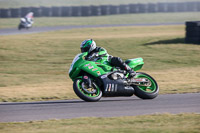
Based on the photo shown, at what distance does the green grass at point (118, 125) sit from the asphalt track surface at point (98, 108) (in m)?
0.53

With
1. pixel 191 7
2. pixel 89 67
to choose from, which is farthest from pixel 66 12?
pixel 89 67

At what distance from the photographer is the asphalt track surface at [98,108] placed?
7969mm

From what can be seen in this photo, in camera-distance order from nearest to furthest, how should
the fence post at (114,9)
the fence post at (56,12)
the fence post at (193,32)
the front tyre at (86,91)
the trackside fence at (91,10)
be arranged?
1. the front tyre at (86,91)
2. the fence post at (193,32)
3. the trackside fence at (91,10)
4. the fence post at (56,12)
5. the fence post at (114,9)

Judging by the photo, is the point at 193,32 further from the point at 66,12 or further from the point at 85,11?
the point at 66,12

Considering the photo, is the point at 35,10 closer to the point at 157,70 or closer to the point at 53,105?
the point at 157,70

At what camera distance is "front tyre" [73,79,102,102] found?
29.5 feet

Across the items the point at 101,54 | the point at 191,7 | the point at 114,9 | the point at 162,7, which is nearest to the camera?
the point at 101,54

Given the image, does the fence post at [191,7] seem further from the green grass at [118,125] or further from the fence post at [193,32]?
the green grass at [118,125]

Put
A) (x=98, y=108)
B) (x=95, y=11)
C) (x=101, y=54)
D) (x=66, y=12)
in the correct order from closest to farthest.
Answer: (x=98, y=108) → (x=101, y=54) → (x=66, y=12) → (x=95, y=11)

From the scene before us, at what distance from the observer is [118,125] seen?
22.4 ft

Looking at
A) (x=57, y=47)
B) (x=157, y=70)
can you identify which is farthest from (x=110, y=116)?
(x=57, y=47)

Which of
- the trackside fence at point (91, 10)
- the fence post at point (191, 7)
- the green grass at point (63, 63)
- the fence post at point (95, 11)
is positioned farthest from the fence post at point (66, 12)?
the green grass at point (63, 63)

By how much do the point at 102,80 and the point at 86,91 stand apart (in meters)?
0.49

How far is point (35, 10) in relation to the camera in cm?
4678
